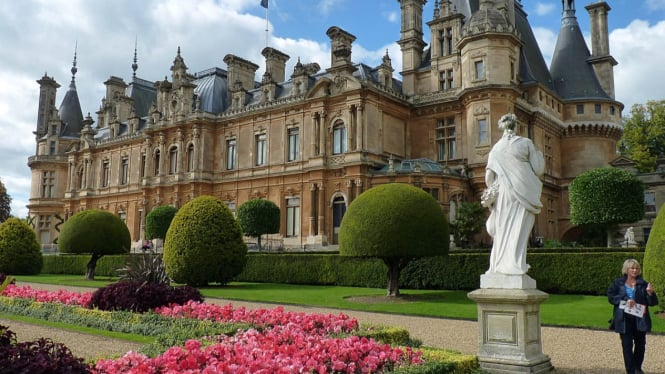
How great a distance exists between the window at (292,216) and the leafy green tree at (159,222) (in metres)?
7.02

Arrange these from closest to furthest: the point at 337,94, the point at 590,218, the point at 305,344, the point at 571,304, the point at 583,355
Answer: the point at 305,344 → the point at 583,355 → the point at 571,304 → the point at 590,218 → the point at 337,94

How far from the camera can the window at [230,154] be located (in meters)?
36.7

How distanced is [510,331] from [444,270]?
1263cm

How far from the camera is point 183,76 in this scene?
3988 centimetres

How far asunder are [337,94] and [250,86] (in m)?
11.7

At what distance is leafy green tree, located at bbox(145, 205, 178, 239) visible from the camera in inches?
1308

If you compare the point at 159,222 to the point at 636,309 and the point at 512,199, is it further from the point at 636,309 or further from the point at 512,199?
the point at 636,309

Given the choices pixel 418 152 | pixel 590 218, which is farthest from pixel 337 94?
pixel 590 218

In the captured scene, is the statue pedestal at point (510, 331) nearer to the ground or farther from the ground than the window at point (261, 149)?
nearer to the ground

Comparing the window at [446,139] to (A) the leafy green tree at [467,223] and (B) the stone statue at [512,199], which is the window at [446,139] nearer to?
(A) the leafy green tree at [467,223]

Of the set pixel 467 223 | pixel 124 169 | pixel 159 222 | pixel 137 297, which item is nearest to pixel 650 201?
pixel 467 223

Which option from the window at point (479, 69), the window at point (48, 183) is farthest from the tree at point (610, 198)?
the window at point (48, 183)

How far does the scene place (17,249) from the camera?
89.0ft

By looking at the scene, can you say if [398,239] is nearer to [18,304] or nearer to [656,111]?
[18,304]
